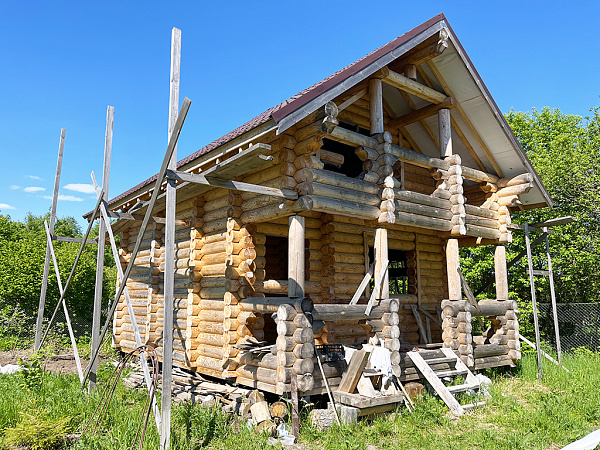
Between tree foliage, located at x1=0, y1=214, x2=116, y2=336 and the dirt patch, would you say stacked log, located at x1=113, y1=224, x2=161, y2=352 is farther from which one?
tree foliage, located at x1=0, y1=214, x2=116, y2=336

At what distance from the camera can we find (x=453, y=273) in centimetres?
1053

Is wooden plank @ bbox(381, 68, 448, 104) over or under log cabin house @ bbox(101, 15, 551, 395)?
over

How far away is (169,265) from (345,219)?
5709 millimetres

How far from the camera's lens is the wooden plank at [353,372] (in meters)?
7.73

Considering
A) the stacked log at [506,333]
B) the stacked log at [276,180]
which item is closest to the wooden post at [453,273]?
the stacked log at [506,333]

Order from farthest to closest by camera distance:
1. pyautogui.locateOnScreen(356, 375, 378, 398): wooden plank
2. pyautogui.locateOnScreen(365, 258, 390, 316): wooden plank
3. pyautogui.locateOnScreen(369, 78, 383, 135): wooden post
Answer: pyautogui.locateOnScreen(369, 78, 383, 135): wooden post, pyautogui.locateOnScreen(365, 258, 390, 316): wooden plank, pyautogui.locateOnScreen(356, 375, 378, 398): wooden plank

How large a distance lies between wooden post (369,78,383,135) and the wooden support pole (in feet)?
13.9

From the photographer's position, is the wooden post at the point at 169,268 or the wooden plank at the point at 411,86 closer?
the wooden post at the point at 169,268

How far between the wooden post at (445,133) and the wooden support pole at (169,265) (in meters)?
6.48

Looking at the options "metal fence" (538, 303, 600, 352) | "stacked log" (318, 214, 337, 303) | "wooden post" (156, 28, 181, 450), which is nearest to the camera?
"wooden post" (156, 28, 181, 450)

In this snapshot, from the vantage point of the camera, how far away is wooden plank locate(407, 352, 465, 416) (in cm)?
829

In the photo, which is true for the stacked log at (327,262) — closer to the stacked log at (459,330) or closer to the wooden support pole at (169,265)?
the stacked log at (459,330)

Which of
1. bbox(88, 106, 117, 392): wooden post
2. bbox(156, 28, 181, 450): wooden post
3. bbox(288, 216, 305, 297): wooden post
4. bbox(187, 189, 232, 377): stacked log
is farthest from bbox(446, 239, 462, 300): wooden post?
bbox(88, 106, 117, 392): wooden post

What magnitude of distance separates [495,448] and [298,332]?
11.1ft
